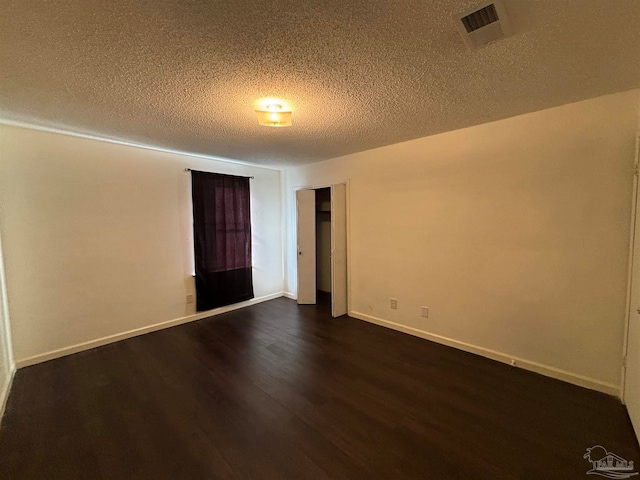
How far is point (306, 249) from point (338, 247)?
847mm

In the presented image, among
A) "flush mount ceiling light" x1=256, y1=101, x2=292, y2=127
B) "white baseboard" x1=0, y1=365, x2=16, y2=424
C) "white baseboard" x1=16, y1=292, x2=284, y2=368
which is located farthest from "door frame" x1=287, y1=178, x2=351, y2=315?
"white baseboard" x1=0, y1=365, x2=16, y2=424

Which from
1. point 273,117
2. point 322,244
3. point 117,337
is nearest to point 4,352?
point 117,337

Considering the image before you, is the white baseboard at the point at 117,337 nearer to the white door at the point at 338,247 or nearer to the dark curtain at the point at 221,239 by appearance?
the dark curtain at the point at 221,239

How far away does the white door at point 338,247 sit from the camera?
13.2ft

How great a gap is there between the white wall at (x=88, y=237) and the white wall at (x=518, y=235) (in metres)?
2.90

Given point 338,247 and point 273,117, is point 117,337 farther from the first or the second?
point 273,117

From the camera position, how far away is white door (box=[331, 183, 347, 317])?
403cm

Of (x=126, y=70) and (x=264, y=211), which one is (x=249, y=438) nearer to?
(x=126, y=70)

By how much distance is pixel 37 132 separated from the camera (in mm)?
2758

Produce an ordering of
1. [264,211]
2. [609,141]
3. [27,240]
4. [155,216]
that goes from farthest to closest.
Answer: [264,211], [155,216], [27,240], [609,141]

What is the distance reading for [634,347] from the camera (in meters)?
Result: 1.91

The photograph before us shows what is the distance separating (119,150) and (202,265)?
71.8 inches

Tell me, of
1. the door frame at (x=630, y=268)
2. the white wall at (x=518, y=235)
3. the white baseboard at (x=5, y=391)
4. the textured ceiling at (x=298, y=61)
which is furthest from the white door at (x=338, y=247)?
the white baseboard at (x=5, y=391)

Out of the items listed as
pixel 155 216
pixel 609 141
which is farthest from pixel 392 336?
pixel 155 216
